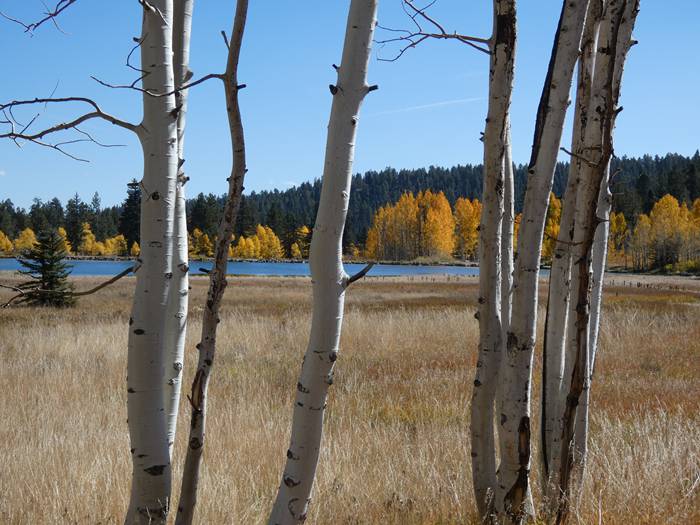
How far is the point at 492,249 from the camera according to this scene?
2762 mm

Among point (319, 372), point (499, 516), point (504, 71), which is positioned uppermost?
point (504, 71)

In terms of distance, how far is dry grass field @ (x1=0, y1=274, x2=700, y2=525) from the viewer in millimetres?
3188

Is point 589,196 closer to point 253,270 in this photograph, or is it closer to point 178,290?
point 178,290

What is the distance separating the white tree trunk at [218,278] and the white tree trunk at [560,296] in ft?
5.06

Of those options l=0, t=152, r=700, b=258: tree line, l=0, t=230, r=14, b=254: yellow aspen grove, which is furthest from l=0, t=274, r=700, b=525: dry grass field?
l=0, t=230, r=14, b=254: yellow aspen grove

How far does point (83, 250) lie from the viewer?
9738cm

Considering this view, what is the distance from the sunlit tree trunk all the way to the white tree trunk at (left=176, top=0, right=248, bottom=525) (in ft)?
4.58

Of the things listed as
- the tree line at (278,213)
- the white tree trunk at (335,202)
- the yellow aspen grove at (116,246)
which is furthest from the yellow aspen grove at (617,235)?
the white tree trunk at (335,202)

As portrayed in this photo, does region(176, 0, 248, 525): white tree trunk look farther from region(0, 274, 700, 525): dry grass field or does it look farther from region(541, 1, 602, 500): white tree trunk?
region(541, 1, 602, 500): white tree trunk

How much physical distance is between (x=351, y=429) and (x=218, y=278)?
324 centimetres

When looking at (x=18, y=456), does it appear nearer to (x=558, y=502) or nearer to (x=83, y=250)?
(x=558, y=502)

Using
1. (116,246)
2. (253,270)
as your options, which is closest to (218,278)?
(253,270)

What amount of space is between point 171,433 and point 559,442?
68.8 inches

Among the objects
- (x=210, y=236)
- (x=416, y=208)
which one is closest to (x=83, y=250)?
(x=210, y=236)
